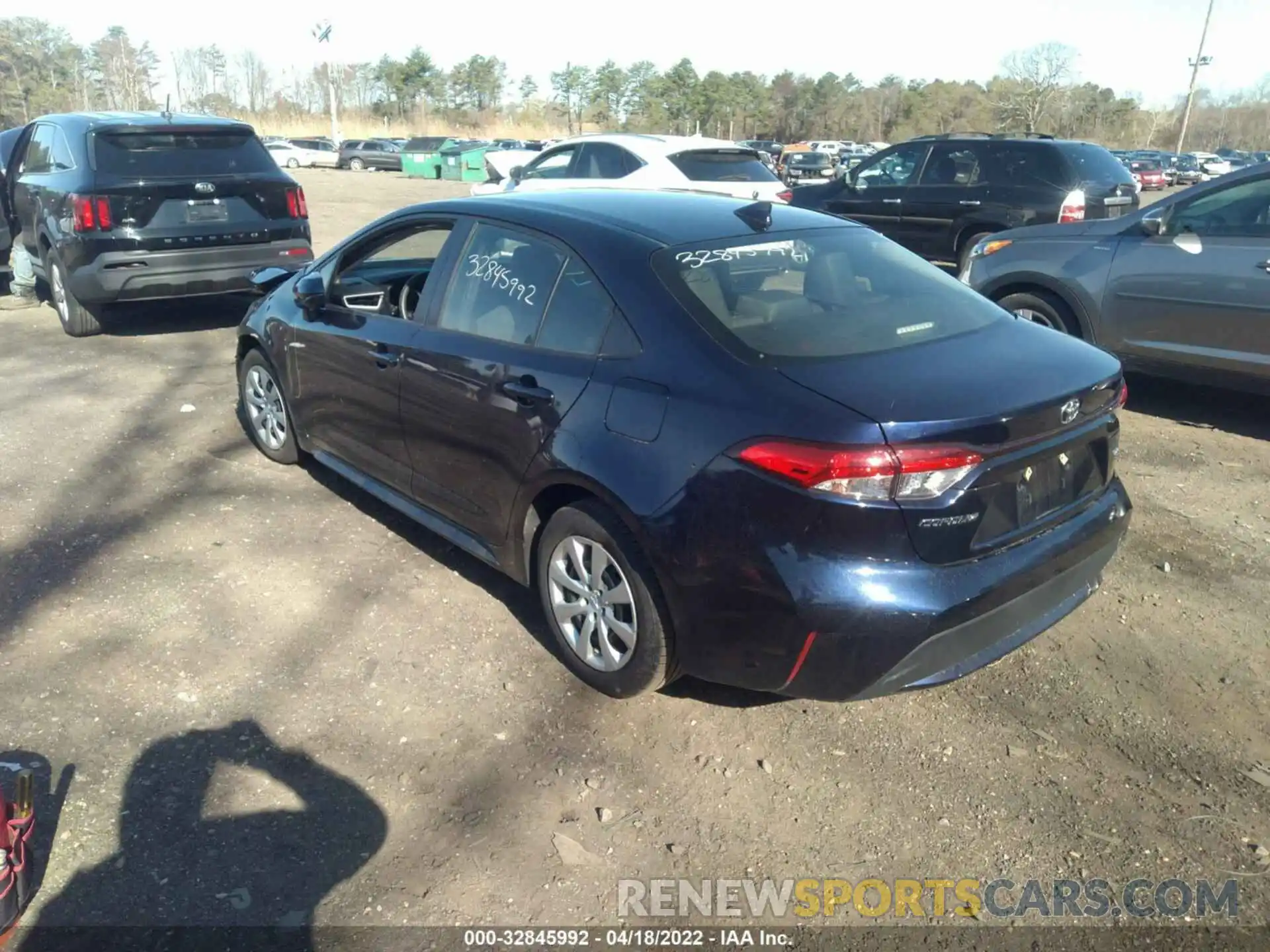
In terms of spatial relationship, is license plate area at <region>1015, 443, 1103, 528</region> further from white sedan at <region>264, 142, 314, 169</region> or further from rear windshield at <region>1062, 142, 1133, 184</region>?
white sedan at <region>264, 142, 314, 169</region>

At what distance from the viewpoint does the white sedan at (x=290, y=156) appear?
4428 centimetres

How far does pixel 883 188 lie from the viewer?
39.7 feet

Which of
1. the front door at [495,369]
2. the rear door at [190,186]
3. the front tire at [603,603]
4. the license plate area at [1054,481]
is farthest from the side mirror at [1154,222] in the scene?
the rear door at [190,186]

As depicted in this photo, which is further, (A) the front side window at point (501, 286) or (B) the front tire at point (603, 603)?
(A) the front side window at point (501, 286)

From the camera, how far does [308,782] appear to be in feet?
10.2

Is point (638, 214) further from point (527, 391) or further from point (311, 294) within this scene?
point (311, 294)

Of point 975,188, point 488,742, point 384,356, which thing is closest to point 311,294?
point 384,356

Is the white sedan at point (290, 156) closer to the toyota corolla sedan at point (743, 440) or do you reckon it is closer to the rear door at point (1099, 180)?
the rear door at point (1099, 180)

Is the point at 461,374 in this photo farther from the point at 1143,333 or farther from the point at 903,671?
the point at 1143,333

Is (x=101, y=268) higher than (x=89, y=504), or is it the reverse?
(x=101, y=268)

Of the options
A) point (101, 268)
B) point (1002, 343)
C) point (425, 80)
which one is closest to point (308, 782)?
point (1002, 343)

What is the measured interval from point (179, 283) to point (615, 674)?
254 inches

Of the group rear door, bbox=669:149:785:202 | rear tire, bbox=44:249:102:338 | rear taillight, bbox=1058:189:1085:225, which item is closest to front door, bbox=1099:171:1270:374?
rear taillight, bbox=1058:189:1085:225

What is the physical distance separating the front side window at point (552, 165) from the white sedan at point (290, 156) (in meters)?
33.3
